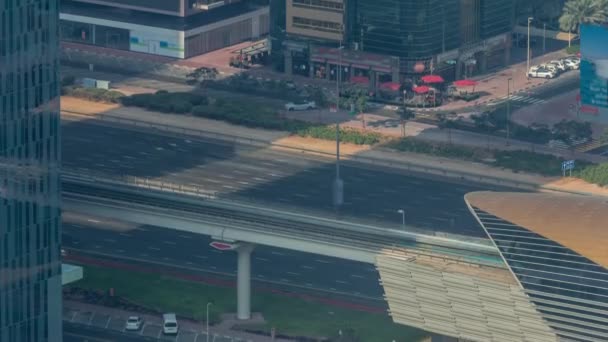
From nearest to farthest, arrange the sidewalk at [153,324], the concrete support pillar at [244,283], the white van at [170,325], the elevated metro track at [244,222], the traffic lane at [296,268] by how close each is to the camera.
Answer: the elevated metro track at [244,222], the sidewalk at [153,324], the white van at [170,325], the concrete support pillar at [244,283], the traffic lane at [296,268]

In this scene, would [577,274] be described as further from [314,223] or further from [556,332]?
[314,223]

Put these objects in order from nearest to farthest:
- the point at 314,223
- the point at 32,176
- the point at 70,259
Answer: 1. the point at 32,176
2. the point at 314,223
3. the point at 70,259

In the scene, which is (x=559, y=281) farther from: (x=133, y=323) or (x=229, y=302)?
(x=133, y=323)

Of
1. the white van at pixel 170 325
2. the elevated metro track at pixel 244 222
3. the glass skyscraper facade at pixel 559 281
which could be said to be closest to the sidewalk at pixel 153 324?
the white van at pixel 170 325

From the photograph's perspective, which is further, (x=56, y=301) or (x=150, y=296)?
(x=150, y=296)

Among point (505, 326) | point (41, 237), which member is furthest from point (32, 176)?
point (505, 326)

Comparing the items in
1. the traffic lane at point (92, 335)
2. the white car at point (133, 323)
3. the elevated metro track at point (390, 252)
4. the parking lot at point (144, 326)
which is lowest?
the traffic lane at point (92, 335)

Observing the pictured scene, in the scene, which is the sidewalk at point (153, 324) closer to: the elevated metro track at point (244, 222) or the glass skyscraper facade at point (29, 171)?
the elevated metro track at point (244, 222)
